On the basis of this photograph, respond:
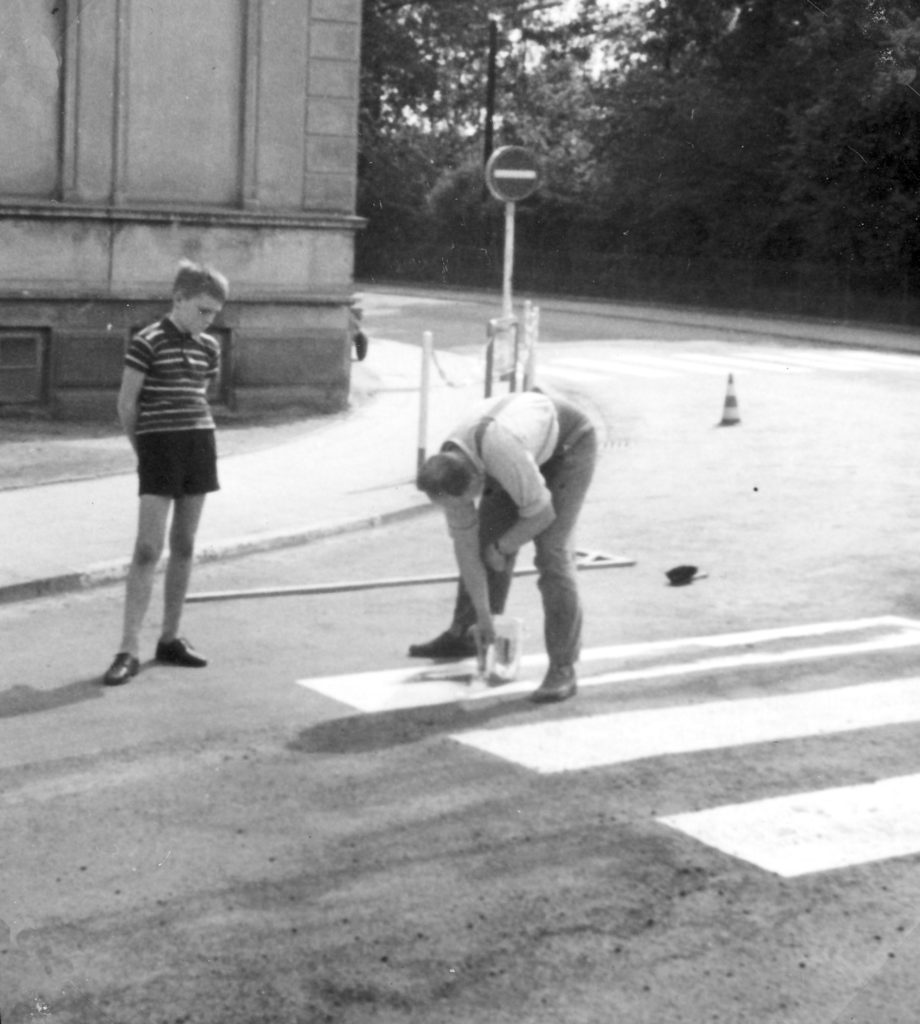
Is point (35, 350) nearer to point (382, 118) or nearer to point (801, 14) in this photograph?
point (801, 14)

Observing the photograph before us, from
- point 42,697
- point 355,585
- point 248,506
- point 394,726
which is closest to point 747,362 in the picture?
point 248,506

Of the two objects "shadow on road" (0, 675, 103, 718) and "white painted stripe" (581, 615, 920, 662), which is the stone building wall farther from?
"shadow on road" (0, 675, 103, 718)

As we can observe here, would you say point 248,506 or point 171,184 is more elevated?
point 171,184

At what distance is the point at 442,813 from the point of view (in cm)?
650

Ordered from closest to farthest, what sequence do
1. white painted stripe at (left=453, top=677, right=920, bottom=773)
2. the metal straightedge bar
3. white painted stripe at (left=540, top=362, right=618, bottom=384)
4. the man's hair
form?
white painted stripe at (left=453, top=677, right=920, bottom=773) < the man's hair < the metal straightedge bar < white painted stripe at (left=540, top=362, right=618, bottom=384)

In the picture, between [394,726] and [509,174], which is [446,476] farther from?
[509,174]

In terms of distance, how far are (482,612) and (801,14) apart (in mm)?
37948

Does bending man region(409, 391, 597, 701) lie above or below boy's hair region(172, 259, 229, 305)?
below

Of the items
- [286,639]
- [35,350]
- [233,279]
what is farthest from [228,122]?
[286,639]

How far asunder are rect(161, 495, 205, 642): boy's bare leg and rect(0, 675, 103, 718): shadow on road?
50cm

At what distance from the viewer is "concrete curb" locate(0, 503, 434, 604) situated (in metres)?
10.8

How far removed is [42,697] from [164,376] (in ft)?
4.97

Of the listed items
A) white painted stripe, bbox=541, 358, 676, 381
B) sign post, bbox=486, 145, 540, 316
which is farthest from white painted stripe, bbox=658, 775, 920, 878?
white painted stripe, bbox=541, 358, 676, 381

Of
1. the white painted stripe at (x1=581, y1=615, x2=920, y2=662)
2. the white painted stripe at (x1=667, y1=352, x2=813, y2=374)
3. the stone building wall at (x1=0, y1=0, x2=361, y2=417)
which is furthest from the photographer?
the white painted stripe at (x1=667, y1=352, x2=813, y2=374)
